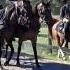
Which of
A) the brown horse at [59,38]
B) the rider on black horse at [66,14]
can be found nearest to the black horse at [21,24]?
the rider on black horse at [66,14]

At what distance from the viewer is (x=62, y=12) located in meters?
11.4

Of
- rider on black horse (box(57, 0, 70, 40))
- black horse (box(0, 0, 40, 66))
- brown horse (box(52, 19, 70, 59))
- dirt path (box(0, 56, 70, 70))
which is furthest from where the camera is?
brown horse (box(52, 19, 70, 59))

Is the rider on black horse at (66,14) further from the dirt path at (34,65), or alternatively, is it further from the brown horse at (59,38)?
the dirt path at (34,65)

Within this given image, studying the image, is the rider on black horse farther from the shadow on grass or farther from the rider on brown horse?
the shadow on grass

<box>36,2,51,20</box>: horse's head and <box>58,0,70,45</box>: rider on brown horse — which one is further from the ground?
<box>36,2,51,20</box>: horse's head

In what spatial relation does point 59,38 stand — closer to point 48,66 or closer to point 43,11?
point 48,66

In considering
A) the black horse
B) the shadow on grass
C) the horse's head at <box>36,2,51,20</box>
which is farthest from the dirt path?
the horse's head at <box>36,2,51,20</box>

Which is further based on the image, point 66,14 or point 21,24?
→ point 66,14

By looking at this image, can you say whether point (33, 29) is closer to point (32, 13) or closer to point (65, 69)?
point (32, 13)

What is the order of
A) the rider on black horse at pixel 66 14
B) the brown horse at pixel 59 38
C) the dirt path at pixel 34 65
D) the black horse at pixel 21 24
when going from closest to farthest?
the black horse at pixel 21 24 < the dirt path at pixel 34 65 < the rider on black horse at pixel 66 14 < the brown horse at pixel 59 38

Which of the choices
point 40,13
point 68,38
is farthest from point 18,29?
point 68,38

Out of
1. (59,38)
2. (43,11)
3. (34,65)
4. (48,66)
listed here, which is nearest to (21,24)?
(43,11)

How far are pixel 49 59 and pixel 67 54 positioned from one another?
0.98 meters

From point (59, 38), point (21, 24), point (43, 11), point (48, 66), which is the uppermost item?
point (43, 11)
